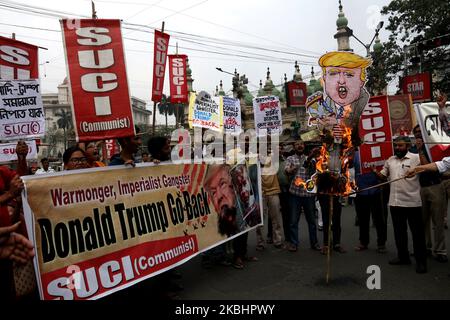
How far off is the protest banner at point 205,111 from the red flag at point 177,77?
581 cm

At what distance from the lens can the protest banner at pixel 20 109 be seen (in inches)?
266

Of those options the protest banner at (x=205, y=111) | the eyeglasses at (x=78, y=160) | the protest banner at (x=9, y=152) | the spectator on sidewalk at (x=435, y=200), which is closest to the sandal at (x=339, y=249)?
the spectator on sidewalk at (x=435, y=200)

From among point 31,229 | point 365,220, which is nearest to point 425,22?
point 365,220

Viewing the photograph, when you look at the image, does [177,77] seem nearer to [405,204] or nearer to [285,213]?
[285,213]

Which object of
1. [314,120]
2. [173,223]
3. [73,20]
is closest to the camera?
[73,20]

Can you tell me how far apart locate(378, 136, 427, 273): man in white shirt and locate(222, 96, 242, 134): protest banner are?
5.00 m

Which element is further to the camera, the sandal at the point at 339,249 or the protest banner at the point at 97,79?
the sandal at the point at 339,249

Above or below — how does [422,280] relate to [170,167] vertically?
below

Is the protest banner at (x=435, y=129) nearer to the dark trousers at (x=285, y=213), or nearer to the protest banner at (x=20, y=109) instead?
the dark trousers at (x=285, y=213)

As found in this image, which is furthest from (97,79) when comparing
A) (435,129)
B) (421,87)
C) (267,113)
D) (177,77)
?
(421,87)

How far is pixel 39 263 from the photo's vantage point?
3.16 m

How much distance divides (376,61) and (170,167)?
84.3ft

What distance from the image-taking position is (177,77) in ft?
47.2
